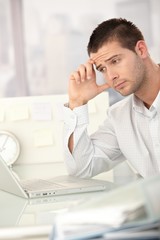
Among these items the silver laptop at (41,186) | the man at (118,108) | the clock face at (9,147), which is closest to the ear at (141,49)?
the man at (118,108)

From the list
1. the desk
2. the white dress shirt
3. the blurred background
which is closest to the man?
the white dress shirt

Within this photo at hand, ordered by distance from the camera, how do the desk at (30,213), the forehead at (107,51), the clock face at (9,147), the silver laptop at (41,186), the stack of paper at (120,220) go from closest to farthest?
the stack of paper at (120,220) → the desk at (30,213) → the silver laptop at (41,186) → the forehead at (107,51) → the clock face at (9,147)

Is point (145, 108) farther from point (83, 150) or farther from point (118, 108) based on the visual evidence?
point (83, 150)

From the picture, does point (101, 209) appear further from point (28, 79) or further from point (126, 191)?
point (28, 79)

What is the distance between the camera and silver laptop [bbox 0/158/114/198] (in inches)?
59.1

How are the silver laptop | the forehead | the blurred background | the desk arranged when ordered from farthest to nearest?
1. the blurred background
2. the forehead
3. the silver laptop
4. the desk

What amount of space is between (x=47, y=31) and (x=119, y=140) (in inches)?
111

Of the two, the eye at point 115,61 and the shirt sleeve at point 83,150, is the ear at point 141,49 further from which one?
the shirt sleeve at point 83,150

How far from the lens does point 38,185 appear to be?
1624 millimetres

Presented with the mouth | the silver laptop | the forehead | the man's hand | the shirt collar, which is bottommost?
the silver laptop

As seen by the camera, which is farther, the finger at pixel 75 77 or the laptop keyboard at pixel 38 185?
the finger at pixel 75 77

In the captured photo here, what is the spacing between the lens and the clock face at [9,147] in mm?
2162

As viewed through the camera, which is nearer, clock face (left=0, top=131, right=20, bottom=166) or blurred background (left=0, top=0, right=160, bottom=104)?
clock face (left=0, top=131, right=20, bottom=166)

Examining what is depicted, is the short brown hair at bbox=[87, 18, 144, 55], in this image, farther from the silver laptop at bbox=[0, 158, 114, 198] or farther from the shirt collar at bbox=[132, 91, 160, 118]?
the silver laptop at bbox=[0, 158, 114, 198]
